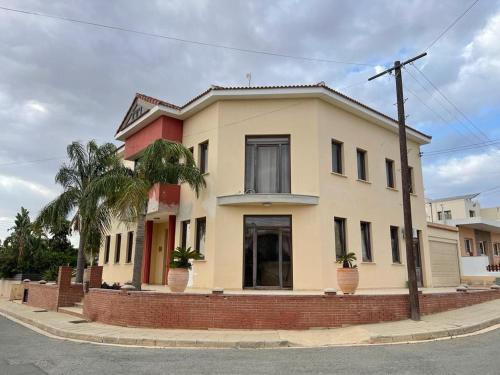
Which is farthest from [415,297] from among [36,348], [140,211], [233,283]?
[36,348]

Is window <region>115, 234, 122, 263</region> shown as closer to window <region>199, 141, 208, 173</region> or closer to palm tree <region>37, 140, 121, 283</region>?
palm tree <region>37, 140, 121, 283</region>

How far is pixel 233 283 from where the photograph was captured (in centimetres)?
1559

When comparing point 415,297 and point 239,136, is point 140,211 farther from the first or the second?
point 415,297

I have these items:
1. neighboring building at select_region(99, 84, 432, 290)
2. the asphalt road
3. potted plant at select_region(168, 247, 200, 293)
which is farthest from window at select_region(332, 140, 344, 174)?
the asphalt road

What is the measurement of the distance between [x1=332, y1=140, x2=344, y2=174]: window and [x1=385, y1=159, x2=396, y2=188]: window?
365 cm

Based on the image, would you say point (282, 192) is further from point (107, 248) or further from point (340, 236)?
point (107, 248)

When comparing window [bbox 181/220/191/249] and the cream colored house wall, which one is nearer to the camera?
window [bbox 181/220/191/249]

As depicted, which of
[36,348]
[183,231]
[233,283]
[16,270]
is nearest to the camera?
[36,348]

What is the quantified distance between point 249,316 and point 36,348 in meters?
5.12

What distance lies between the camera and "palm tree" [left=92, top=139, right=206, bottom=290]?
544 inches

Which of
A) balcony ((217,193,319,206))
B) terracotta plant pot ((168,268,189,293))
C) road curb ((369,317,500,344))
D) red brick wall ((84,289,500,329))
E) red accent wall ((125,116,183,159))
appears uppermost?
red accent wall ((125,116,183,159))

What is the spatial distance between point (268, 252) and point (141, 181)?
536cm

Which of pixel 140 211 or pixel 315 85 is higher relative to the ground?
pixel 315 85

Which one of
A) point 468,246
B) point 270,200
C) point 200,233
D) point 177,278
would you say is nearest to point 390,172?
point 270,200
